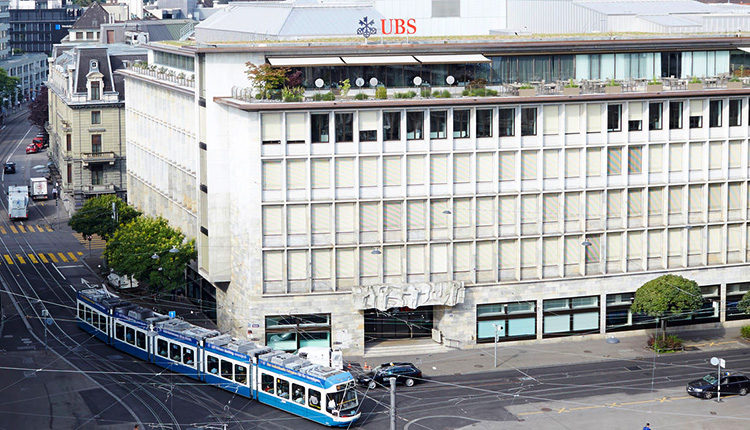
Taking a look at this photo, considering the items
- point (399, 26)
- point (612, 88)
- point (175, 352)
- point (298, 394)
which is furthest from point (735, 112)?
point (175, 352)

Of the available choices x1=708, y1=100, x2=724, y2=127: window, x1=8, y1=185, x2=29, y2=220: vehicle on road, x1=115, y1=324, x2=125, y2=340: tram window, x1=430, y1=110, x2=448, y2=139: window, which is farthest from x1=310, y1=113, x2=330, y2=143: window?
x1=8, y1=185, x2=29, y2=220: vehicle on road

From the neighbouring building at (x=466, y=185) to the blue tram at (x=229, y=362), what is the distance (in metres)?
6.76

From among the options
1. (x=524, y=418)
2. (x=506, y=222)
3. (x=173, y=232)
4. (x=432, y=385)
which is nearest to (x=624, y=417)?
(x=524, y=418)

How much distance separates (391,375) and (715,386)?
2408 cm

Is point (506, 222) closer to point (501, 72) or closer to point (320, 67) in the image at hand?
point (501, 72)

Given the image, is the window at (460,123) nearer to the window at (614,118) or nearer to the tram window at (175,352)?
the window at (614,118)

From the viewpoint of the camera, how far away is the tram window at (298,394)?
83.8 metres

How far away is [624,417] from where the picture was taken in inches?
3332

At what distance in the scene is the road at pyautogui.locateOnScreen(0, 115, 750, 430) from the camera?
83.6m

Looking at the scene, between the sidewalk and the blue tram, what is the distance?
11.1 m

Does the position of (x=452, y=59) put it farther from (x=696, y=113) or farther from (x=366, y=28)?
(x=696, y=113)

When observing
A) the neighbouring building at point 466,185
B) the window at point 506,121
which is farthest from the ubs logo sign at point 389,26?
the window at point 506,121

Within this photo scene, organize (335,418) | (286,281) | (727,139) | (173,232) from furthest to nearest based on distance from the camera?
(173,232)
(727,139)
(286,281)
(335,418)

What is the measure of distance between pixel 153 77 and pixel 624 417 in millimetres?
65829
